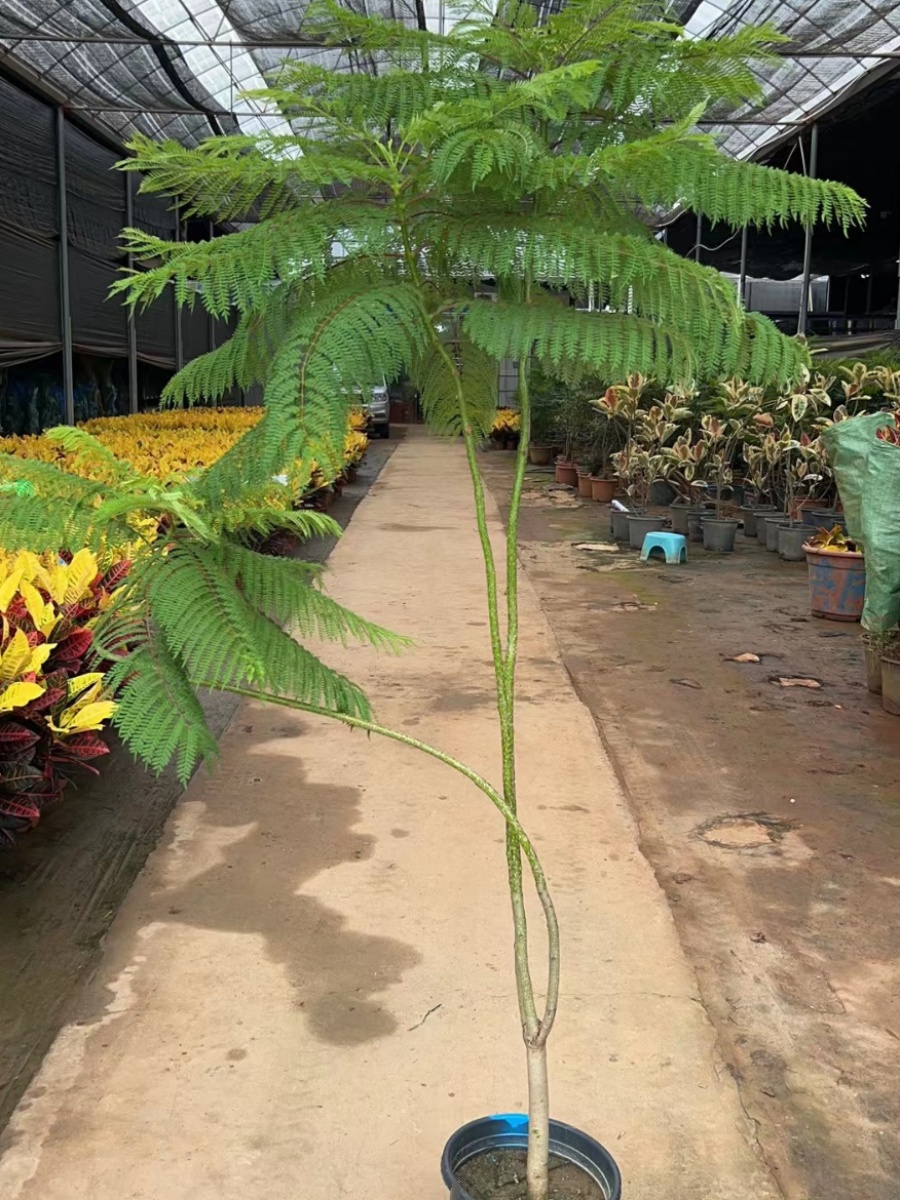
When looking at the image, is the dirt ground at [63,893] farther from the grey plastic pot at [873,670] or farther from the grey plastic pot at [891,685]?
the grey plastic pot at [873,670]

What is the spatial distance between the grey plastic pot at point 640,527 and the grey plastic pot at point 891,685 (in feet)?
15.9

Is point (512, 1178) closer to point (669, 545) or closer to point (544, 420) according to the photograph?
point (669, 545)

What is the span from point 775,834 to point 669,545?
5.69 metres

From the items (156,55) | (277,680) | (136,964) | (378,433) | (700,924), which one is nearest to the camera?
(277,680)

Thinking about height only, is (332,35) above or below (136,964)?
above

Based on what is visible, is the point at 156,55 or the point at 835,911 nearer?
the point at 835,911

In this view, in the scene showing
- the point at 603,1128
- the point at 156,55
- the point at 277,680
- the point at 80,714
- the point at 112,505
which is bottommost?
the point at 603,1128

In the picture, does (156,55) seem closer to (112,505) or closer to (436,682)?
(436,682)

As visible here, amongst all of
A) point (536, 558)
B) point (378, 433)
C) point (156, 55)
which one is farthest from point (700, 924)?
point (378, 433)

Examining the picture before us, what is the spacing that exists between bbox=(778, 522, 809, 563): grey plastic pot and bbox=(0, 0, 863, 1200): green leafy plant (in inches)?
318

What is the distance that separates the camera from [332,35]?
1.74 m

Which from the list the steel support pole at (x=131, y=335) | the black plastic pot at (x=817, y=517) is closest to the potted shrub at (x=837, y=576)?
the black plastic pot at (x=817, y=517)

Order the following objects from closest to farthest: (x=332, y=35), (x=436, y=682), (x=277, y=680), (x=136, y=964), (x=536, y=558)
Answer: (x=277, y=680)
(x=332, y=35)
(x=136, y=964)
(x=436, y=682)
(x=536, y=558)

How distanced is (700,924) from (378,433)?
24.1m
